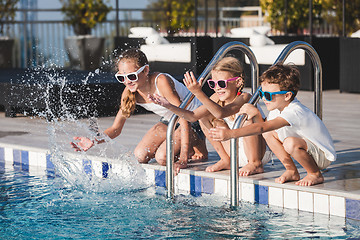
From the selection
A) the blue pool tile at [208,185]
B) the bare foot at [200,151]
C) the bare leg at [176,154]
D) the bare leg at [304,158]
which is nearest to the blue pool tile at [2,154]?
the bare leg at [176,154]

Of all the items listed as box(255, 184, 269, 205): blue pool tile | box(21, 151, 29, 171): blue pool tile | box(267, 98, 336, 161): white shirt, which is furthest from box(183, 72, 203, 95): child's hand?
box(21, 151, 29, 171): blue pool tile

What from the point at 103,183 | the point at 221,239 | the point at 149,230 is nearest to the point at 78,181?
the point at 103,183

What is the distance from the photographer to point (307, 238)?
2881 mm

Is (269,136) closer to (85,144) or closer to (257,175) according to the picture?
(257,175)

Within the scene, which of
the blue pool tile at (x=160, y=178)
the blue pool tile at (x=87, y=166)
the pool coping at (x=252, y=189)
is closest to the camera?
the pool coping at (x=252, y=189)

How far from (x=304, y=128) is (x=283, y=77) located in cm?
30

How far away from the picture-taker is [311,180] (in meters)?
3.30

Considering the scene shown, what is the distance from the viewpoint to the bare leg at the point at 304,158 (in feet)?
10.7

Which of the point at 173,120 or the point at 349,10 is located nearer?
the point at 173,120

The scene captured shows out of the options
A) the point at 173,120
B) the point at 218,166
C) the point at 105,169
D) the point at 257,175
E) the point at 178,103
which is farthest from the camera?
the point at 105,169

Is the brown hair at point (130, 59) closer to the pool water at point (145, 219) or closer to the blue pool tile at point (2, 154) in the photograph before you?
the pool water at point (145, 219)

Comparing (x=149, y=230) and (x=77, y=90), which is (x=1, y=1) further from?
(x=149, y=230)

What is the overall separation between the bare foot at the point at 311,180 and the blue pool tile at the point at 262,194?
0.19 metres

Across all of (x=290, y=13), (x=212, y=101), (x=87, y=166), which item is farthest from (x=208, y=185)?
(x=290, y=13)
